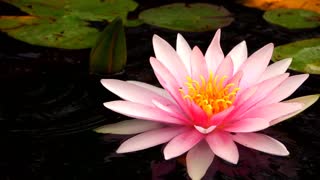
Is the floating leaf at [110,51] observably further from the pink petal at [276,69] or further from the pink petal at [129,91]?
the pink petal at [276,69]

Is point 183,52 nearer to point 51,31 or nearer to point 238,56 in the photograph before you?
point 238,56

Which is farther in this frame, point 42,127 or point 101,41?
point 101,41

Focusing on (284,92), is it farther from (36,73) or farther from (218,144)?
(36,73)

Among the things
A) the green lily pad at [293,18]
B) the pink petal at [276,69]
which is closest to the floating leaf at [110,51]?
the pink petal at [276,69]

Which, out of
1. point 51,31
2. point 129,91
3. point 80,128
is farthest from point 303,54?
point 51,31

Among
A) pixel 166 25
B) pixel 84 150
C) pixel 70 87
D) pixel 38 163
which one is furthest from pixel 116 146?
pixel 166 25

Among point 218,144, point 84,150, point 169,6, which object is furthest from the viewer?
point 169,6

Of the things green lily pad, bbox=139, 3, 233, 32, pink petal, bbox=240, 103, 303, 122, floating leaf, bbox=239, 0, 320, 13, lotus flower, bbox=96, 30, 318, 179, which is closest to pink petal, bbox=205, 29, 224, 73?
lotus flower, bbox=96, 30, 318, 179
